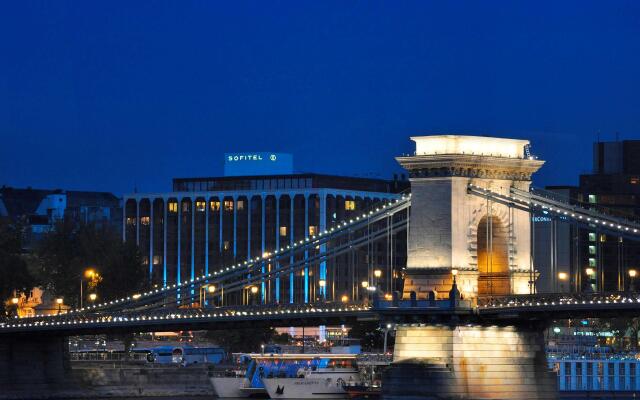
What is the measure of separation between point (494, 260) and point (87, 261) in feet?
239

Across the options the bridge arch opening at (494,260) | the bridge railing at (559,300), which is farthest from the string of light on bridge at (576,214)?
the bridge railing at (559,300)

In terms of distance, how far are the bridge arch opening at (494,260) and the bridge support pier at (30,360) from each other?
103ft

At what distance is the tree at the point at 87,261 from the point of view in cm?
17762

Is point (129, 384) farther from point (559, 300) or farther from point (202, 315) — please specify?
point (559, 300)

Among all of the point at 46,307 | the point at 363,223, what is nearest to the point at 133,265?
the point at 46,307

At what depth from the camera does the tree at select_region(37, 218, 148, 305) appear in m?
178

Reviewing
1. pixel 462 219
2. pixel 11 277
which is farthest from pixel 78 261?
pixel 462 219

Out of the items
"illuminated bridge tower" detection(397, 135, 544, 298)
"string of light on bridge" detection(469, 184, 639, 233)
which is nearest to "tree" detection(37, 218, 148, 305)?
"illuminated bridge tower" detection(397, 135, 544, 298)

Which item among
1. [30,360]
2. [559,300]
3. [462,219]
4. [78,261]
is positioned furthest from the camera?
[78,261]

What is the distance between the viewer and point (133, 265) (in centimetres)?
17938

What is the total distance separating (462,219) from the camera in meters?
115

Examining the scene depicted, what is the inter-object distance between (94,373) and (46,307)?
12833 mm

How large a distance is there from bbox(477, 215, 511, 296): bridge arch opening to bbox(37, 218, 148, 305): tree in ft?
209

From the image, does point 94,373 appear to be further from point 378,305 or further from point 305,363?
point 378,305
